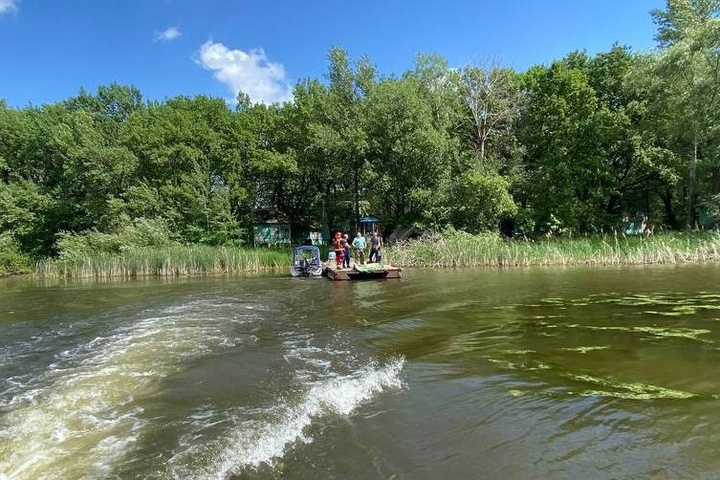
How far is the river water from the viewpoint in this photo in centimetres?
409

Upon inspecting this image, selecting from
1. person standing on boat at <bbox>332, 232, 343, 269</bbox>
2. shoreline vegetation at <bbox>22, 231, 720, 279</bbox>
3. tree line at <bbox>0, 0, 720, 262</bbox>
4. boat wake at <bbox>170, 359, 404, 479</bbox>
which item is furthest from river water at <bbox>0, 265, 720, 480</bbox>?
tree line at <bbox>0, 0, 720, 262</bbox>

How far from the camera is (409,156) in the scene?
1238 inches

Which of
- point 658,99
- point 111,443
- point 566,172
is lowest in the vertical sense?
point 111,443

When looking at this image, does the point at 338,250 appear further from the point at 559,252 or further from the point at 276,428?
the point at 276,428

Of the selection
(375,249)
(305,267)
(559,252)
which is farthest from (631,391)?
(559,252)

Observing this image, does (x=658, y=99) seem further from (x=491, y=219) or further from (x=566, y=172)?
(x=491, y=219)

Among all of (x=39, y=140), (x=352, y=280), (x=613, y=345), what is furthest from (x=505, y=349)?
(x=39, y=140)

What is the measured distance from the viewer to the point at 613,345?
761cm

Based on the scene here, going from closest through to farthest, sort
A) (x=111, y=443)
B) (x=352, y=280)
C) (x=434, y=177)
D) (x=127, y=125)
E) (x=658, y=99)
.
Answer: (x=111, y=443) → (x=352, y=280) → (x=658, y=99) → (x=434, y=177) → (x=127, y=125)

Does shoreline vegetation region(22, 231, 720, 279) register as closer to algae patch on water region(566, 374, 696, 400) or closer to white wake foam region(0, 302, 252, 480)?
white wake foam region(0, 302, 252, 480)

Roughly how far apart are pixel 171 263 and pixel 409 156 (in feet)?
49.0

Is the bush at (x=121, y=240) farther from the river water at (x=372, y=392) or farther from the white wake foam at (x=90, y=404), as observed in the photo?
the white wake foam at (x=90, y=404)

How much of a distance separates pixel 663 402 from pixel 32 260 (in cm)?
3809

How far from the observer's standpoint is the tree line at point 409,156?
30672mm
